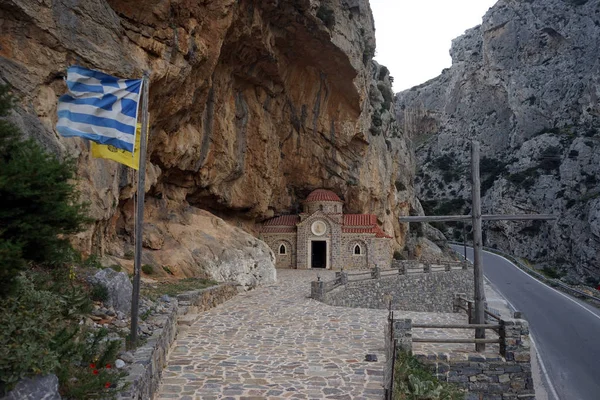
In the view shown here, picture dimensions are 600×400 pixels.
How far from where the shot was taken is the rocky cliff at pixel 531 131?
53688mm

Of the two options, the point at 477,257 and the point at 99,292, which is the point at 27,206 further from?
the point at 477,257

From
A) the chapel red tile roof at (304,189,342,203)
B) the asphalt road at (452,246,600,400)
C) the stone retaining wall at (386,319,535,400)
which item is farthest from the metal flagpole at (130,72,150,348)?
the chapel red tile roof at (304,189,342,203)

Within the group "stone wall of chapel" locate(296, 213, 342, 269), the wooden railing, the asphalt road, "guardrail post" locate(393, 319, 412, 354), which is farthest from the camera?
"stone wall of chapel" locate(296, 213, 342, 269)

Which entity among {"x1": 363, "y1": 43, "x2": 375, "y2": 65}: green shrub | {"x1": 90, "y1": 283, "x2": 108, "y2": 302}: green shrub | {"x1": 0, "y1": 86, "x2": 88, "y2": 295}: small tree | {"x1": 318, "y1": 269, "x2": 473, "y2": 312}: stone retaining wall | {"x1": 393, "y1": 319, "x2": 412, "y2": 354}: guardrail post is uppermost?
{"x1": 363, "y1": 43, "x2": 375, "y2": 65}: green shrub

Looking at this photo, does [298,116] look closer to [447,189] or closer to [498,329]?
[498,329]

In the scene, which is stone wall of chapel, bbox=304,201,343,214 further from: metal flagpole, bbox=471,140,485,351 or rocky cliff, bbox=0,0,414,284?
metal flagpole, bbox=471,140,485,351

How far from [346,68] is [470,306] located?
71.6 ft

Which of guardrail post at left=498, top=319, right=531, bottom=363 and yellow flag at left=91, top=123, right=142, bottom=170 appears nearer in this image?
yellow flag at left=91, top=123, right=142, bottom=170

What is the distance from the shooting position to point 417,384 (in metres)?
7.72

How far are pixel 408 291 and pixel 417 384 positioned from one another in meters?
20.2

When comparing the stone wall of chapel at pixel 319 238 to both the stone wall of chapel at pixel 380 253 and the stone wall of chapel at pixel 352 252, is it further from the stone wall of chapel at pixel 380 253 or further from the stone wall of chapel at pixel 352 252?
the stone wall of chapel at pixel 380 253

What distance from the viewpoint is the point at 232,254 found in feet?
69.8

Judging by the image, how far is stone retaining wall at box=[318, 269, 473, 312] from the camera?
23141 mm

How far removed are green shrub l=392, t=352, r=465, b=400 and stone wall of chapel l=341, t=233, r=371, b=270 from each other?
25348mm
